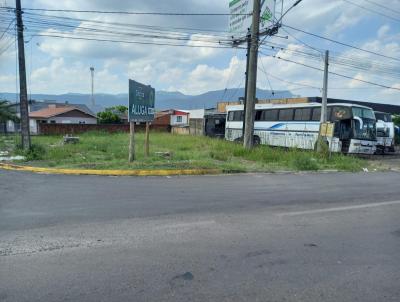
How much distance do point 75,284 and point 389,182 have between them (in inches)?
437

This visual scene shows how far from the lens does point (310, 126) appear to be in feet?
75.7

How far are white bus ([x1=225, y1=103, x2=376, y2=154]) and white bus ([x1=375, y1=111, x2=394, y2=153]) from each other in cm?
342

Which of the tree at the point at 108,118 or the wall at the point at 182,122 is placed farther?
the wall at the point at 182,122

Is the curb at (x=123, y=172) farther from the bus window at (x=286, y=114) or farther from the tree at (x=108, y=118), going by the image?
the tree at (x=108, y=118)

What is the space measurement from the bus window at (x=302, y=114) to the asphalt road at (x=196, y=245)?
1468cm

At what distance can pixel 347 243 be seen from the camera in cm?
527

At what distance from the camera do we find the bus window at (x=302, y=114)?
2338 centimetres

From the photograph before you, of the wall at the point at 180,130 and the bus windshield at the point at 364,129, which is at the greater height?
the bus windshield at the point at 364,129

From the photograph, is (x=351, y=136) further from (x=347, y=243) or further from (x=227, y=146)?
(x=347, y=243)

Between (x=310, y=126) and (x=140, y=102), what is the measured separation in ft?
41.6

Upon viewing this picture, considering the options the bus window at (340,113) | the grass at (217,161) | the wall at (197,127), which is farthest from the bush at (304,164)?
the wall at (197,127)

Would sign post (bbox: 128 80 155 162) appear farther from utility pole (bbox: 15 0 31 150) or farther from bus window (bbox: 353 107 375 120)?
bus window (bbox: 353 107 375 120)

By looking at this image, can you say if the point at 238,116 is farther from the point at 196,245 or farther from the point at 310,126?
the point at 196,245

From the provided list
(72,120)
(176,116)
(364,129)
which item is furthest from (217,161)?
(176,116)
